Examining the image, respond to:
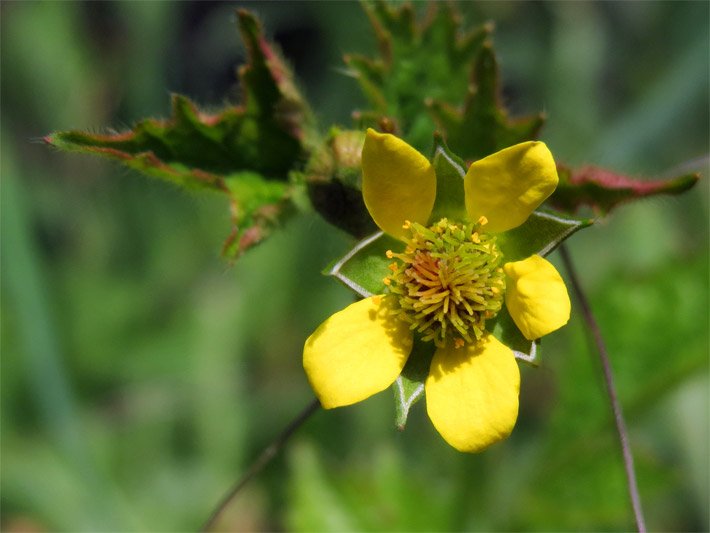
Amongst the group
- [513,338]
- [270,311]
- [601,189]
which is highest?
[601,189]

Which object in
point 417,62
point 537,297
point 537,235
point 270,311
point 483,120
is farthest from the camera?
point 270,311

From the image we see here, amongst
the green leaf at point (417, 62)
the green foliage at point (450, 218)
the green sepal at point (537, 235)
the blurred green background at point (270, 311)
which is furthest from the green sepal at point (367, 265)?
the blurred green background at point (270, 311)

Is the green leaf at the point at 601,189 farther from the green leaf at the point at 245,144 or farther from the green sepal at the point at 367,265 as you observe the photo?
the green leaf at the point at 245,144

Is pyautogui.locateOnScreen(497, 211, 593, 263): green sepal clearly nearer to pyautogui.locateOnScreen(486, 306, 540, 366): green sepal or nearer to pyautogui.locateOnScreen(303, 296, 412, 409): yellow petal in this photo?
pyautogui.locateOnScreen(486, 306, 540, 366): green sepal

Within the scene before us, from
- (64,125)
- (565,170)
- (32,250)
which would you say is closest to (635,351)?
(565,170)

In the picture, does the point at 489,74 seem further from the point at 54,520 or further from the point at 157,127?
the point at 54,520

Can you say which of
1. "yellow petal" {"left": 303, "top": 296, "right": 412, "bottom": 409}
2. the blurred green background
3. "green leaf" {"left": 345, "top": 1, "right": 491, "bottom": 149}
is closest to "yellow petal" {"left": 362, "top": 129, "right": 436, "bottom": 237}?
"yellow petal" {"left": 303, "top": 296, "right": 412, "bottom": 409}

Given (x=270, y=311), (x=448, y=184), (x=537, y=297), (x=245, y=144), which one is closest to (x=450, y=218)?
(x=448, y=184)

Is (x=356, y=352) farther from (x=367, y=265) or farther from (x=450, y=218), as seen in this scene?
(x=450, y=218)
